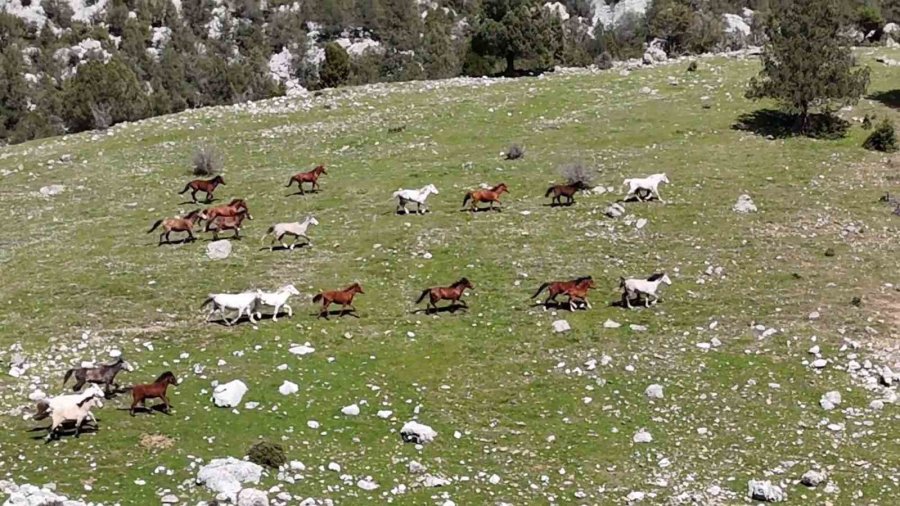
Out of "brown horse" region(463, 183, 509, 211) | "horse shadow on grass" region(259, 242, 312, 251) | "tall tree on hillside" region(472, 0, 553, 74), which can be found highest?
"tall tree on hillside" region(472, 0, 553, 74)

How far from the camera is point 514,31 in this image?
6125 cm

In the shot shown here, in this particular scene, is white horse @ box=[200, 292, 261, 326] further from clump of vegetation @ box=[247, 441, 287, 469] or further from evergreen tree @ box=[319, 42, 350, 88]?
evergreen tree @ box=[319, 42, 350, 88]

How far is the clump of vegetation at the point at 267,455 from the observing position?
58.2 feet

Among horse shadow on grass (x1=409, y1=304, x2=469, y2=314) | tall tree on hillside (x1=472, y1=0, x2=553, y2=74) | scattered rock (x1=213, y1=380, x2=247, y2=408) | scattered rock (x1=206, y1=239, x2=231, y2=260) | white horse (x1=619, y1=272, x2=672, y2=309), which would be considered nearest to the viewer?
scattered rock (x1=213, y1=380, x2=247, y2=408)

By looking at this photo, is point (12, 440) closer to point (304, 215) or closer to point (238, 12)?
point (304, 215)

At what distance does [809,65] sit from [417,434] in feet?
96.7

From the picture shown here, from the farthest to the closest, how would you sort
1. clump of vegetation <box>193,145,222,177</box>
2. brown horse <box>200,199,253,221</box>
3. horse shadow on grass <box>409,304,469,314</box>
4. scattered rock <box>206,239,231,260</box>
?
clump of vegetation <box>193,145,222,177</box> < brown horse <box>200,199,253,221</box> < scattered rock <box>206,239,231,260</box> < horse shadow on grass <box>409,304,469,314</box>

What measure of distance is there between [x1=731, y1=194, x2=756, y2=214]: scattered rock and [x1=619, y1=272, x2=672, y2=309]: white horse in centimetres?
781

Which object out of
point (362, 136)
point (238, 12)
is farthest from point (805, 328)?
point (238, 12)

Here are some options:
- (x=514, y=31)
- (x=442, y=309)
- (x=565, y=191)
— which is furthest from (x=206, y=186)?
(x=514, y=31)

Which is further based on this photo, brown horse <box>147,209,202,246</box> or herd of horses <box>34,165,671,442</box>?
brown horse <box>147,209,202,246</box>

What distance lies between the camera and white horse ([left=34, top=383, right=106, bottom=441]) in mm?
18484

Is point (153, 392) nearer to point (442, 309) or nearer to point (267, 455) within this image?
point (267, 455)

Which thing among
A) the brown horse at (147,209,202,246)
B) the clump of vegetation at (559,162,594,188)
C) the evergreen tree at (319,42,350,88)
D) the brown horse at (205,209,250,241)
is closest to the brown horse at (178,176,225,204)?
the brown horse at (147,209,202,246)
